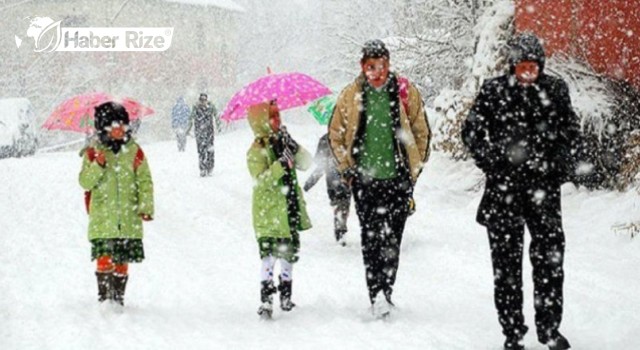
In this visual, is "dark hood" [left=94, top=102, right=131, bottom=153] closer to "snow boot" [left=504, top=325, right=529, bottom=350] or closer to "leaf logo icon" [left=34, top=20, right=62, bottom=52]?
"snow boot" [left=504, top=325, right=529, bottom=350]

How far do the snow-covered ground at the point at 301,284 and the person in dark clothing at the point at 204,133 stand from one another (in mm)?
3042

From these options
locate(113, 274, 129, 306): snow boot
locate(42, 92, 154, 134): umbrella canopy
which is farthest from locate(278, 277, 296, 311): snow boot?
locate(42, 92, 154, 134): umbrella canopy

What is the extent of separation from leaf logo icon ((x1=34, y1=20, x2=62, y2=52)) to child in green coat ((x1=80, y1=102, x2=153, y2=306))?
36151 millimetres

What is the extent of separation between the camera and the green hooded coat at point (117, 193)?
644cm

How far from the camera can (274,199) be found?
6215mm

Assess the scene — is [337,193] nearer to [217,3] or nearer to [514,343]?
[514,343]

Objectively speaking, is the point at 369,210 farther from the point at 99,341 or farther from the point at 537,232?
the point at 99,341

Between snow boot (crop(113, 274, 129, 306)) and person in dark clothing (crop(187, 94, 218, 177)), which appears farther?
person in dark clothing (crop(187, 94, 218, 177))

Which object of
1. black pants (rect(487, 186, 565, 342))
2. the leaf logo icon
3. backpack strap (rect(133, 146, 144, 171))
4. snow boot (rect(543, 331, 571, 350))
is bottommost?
snow boot (rect(543, 331, 571, 350))

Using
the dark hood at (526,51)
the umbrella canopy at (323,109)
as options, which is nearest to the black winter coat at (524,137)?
the dark hood at (526,51)

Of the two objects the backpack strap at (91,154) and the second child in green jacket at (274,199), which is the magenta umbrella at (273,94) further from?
the backpack strap at (91,154)

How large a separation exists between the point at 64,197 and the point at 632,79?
9.72 metres

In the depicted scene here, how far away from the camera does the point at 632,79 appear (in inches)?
405

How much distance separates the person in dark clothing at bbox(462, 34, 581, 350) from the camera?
470 centimetres
